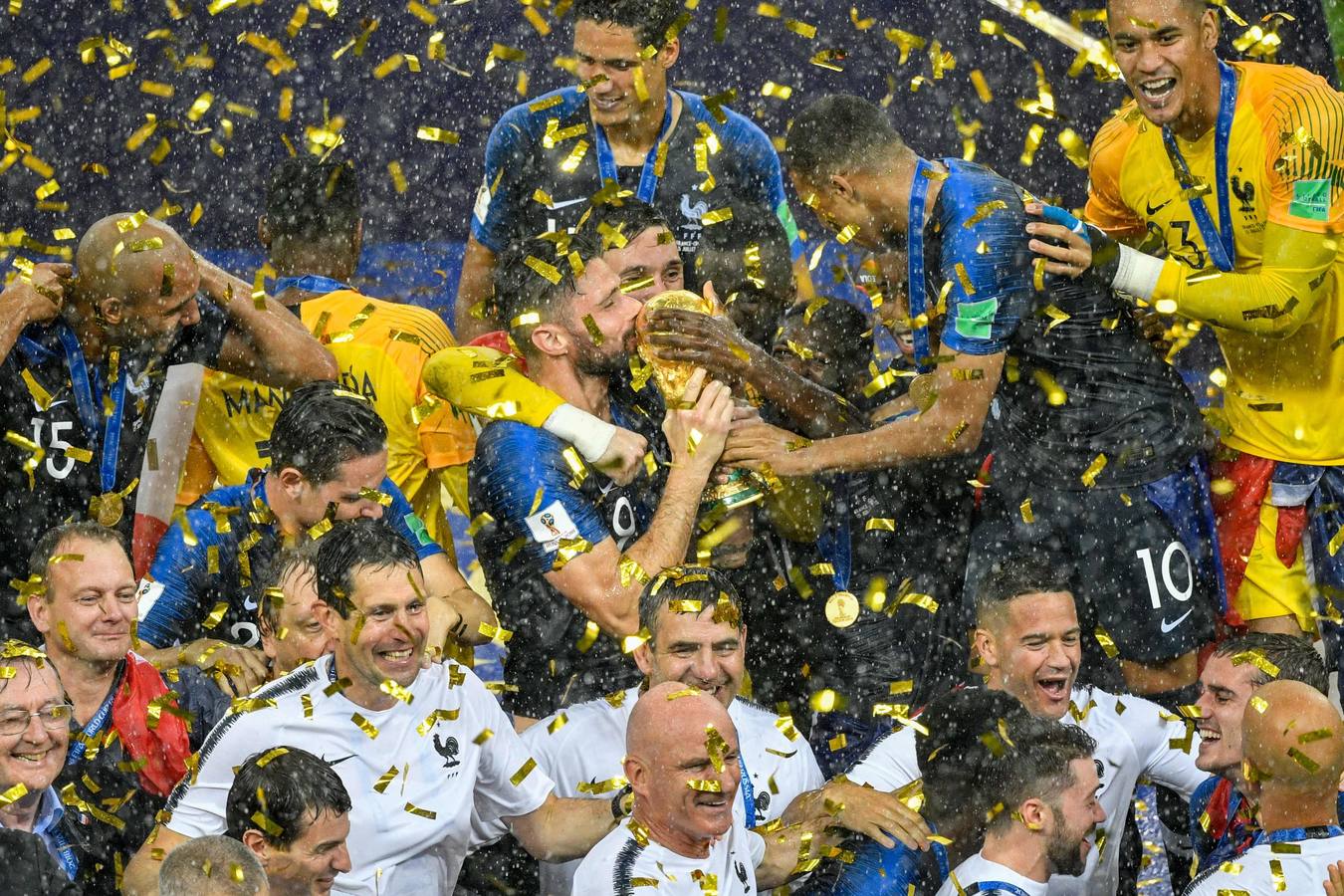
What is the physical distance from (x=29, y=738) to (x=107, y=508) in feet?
3.90

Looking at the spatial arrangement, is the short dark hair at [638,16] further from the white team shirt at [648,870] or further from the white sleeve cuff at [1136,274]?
the white team shirt at [648,870]

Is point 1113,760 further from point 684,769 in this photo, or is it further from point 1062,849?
point 684,769

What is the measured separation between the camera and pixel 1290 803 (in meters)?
4.69

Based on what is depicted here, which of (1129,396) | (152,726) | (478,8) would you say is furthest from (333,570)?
(478,8)

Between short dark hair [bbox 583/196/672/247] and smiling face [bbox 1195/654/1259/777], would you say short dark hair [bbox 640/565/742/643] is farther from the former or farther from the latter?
smiling face [bbox 1195/654/1259/777]

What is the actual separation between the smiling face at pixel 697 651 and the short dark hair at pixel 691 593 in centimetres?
2

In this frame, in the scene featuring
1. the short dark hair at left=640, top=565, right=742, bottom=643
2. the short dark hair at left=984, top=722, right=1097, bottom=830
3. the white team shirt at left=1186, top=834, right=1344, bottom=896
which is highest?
the short dark hair at left=640, top=565, right=742, bottom=643

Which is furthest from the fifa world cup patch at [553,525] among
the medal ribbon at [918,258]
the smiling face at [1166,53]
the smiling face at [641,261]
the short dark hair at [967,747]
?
the smiling face at [1166,53]

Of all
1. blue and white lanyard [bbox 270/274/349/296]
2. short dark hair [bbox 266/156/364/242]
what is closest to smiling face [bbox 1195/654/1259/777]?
A: blue and white lanyard [bbox 270/274/349/296]

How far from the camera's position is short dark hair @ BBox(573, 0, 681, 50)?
6258mm

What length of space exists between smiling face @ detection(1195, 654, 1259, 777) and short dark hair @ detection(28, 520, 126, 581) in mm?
2837

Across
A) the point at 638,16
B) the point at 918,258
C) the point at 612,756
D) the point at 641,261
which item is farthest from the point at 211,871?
the point at 638,16

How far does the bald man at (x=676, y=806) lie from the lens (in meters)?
4.48

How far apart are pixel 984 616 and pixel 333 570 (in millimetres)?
1794
